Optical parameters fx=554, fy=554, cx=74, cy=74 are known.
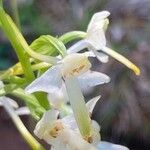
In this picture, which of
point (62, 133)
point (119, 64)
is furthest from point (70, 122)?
point (119, 64)

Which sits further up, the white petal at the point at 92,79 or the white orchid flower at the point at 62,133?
the white petal at the point at 92,79

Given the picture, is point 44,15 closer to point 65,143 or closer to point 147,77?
point 147,77

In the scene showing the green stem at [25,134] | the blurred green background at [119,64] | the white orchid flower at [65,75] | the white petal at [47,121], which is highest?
the white orchid flower at [65,75]

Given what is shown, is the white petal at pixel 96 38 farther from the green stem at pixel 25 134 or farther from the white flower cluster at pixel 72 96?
the green stem at pixel 25 134

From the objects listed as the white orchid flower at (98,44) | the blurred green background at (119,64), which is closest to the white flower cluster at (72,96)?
the white orchid flower at (98,44)

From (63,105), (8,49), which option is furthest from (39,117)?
(8,49)

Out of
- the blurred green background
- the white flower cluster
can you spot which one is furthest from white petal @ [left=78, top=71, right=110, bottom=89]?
the blurred green background
